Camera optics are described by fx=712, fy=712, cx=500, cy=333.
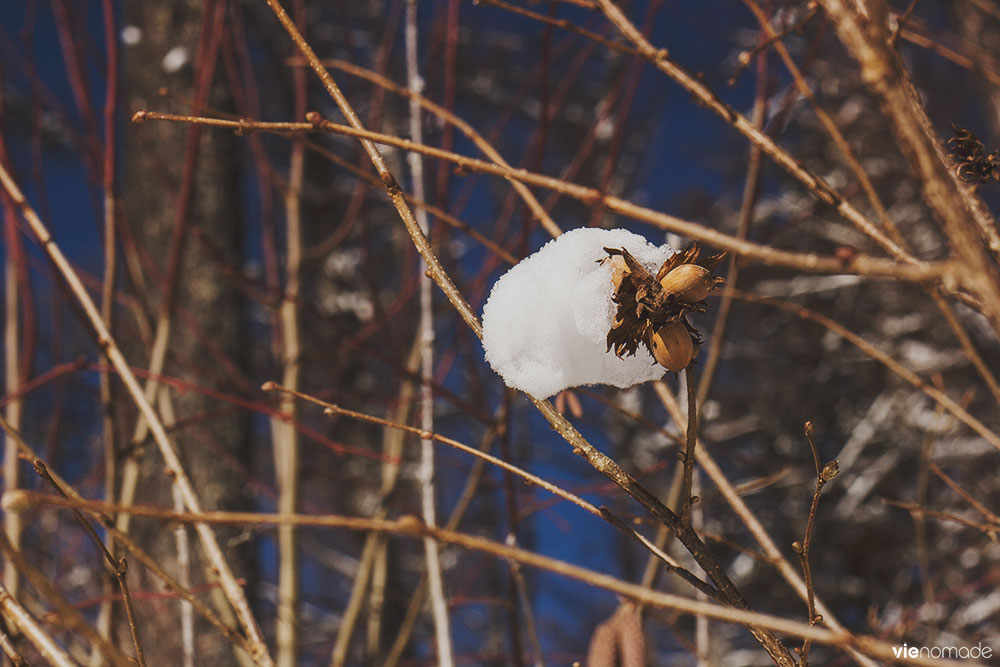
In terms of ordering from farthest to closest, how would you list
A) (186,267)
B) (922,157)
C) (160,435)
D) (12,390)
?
(186,267)
(12,390)
(160,435)
(922,157)

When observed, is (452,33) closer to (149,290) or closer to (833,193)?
(833,193)

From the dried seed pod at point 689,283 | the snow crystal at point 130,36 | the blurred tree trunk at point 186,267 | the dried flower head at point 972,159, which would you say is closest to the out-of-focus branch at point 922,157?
the dried seed pod at point 689,283

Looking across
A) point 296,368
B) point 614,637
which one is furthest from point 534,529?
point 614,637

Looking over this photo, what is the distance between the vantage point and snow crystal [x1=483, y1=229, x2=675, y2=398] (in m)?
0.54

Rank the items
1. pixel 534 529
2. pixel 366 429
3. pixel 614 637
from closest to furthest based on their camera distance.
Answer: pixel 614 637, pixel 366 429, pixel 534 529

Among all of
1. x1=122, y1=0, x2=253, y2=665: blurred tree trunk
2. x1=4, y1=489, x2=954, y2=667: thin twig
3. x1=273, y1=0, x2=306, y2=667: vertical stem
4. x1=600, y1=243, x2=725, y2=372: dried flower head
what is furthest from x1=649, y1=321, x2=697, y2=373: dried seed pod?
x1=122, y1=0, x2=253, y2=665: blurred tree trunk

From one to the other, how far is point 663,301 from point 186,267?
289 centimetres

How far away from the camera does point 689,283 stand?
0.48 metres

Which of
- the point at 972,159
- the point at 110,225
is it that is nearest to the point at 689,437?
the point at 972,159

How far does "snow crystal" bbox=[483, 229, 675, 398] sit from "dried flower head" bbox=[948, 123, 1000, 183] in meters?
0.32

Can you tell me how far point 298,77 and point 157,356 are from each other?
62 cm

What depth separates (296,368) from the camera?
1548 mm

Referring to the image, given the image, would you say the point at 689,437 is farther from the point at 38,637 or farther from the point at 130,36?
the point at 130,36

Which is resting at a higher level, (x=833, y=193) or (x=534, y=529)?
(x=833, y=193)
